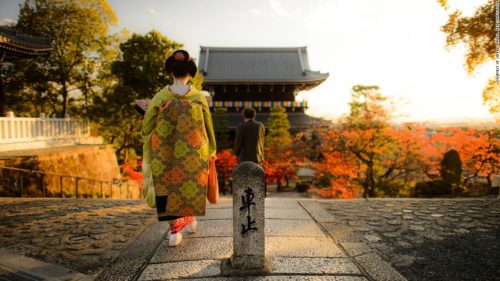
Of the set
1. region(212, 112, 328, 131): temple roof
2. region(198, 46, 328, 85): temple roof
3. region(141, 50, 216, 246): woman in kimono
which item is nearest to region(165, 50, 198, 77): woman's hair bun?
region(141, 50, 216, 246): woman in kimono

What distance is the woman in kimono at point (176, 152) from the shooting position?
305 cm

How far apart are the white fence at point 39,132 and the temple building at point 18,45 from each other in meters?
2.17

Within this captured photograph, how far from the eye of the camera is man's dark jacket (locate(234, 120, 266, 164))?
16.6 ft

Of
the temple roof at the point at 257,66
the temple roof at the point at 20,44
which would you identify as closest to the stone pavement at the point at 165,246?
the temple roof at the point at 20,44

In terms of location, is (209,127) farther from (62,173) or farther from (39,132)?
(39,132)

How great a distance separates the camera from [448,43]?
20.2 ft

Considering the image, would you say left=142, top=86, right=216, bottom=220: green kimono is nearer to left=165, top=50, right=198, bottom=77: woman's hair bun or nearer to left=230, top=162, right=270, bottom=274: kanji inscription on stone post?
left=165, top=50, right=198, bottom=77: woman's hair bun

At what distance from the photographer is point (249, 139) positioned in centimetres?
508

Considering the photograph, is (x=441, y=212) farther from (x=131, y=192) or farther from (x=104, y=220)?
(x=131, y=192)

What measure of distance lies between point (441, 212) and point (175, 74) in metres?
4.93

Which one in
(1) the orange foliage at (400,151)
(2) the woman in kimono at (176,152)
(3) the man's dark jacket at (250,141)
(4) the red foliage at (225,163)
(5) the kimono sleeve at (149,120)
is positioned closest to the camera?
(2) the woman in kimono at (176,152)

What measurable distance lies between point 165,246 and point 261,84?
22.0 m

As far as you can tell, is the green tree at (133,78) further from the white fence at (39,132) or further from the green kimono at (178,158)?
the green kimono at (178,158)

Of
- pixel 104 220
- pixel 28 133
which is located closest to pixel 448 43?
pixel 104 220
